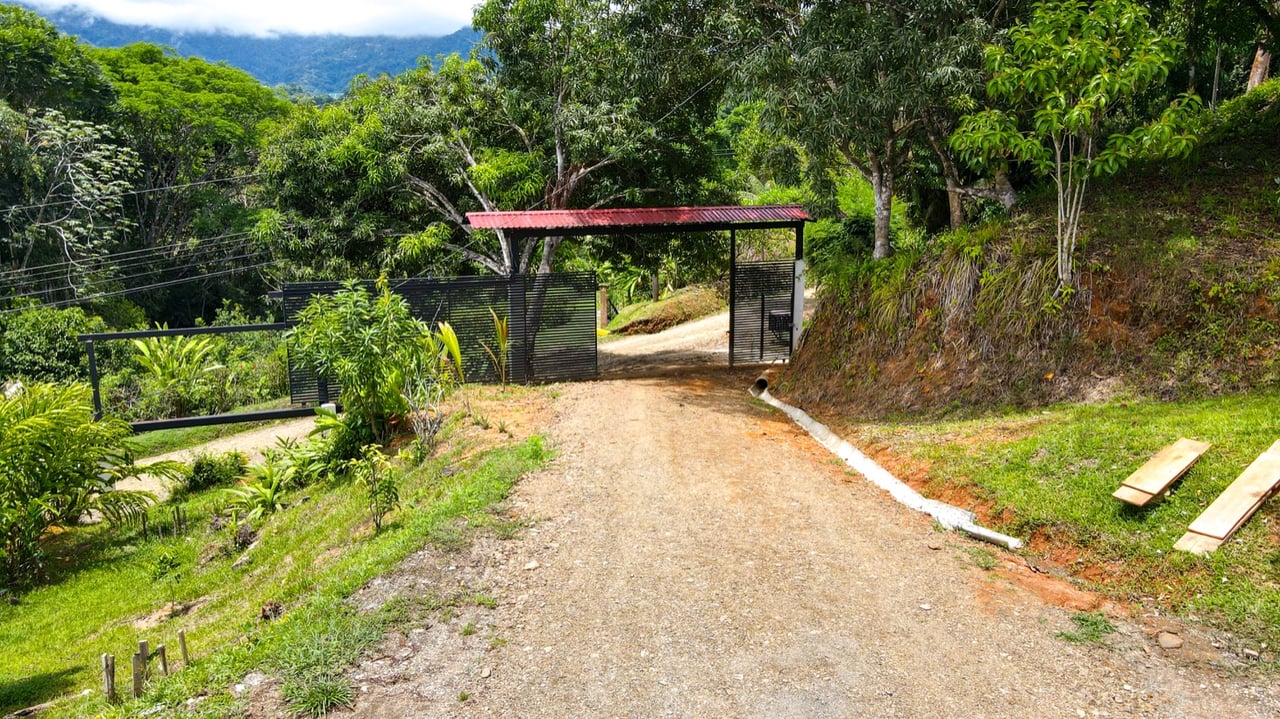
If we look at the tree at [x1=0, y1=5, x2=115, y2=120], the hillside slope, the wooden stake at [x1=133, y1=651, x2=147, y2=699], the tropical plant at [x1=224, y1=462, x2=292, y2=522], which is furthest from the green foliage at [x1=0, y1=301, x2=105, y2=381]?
the hillside slope

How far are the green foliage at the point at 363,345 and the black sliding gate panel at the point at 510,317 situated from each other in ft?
8.39

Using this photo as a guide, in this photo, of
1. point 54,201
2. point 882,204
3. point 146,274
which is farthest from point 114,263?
point 882,204

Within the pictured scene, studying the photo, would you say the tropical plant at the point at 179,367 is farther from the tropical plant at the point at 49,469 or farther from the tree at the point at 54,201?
the tropical plant at the point at 49,469

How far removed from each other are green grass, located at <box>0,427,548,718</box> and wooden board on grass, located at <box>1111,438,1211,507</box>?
4769 millimetres

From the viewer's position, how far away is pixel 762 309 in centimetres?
1462

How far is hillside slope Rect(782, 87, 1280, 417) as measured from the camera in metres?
7.61

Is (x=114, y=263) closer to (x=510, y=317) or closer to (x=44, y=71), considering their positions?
(x=44, y=71)

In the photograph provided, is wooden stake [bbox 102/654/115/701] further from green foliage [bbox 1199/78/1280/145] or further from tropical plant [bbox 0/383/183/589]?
green foliage [bbox 1199/78/1280/145]

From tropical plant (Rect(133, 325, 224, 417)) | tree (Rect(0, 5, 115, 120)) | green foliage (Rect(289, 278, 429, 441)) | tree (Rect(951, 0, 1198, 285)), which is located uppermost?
tree (Rect(0, 5, 115, 120))

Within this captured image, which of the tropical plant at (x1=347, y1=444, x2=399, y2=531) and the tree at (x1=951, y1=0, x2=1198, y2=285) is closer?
the tropical plant at (x1=347, y1=444, x2=399, y2=531)

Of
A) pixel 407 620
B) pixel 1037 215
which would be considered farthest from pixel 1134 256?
pixel 407 620

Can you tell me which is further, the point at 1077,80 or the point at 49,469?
the point at 49,469

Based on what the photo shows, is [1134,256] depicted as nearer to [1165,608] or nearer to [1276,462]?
[1276,462]

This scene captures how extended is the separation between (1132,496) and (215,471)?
11690 millimetres
